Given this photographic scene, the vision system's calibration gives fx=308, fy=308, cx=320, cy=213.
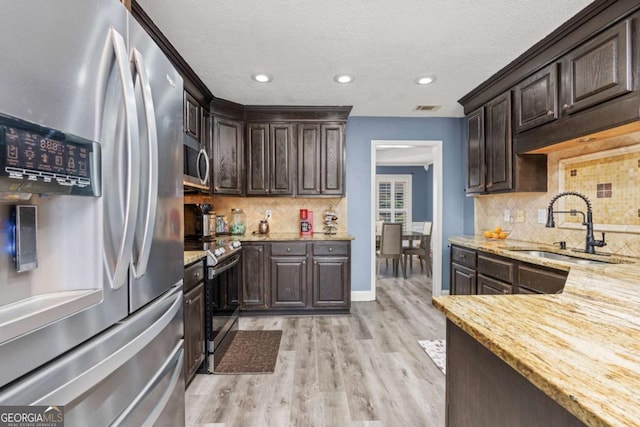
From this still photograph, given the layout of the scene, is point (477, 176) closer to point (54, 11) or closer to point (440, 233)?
point (440, 233)

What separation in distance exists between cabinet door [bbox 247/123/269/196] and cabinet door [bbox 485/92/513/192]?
245 centimetres

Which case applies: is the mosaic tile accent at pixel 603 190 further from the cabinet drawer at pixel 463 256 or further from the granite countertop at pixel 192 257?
the granite countertop at pixel 192 257

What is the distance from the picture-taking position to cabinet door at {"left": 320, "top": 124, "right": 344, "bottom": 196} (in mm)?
3773

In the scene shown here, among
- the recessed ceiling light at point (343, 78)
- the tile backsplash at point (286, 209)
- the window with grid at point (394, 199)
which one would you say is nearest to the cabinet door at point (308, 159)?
the tile backsplash at point (286, 209)

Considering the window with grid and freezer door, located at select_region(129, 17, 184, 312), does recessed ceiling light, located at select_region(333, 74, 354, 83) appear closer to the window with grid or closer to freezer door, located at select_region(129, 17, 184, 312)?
freezer door, located at select_region(129, 17, 184, 312)

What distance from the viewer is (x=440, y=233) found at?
4250 mm

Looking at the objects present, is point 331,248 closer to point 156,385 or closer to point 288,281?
point 288,281

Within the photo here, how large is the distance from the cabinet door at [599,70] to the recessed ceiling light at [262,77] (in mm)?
2359

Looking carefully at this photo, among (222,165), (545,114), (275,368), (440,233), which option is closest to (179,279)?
(275,368)

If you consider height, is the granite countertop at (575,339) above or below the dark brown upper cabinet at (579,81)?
below

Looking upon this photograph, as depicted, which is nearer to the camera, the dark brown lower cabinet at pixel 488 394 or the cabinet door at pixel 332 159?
the dark brown lower cabinet at pixel 488 394

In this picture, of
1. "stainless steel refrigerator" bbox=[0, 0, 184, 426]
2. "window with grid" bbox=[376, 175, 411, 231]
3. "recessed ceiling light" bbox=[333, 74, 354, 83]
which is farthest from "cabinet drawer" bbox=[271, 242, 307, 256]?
"window with grid" bbox=[376, 175, 411, 231]

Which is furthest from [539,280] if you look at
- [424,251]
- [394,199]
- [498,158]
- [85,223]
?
[394,199]

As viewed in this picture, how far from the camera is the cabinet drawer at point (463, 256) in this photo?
2.94m
